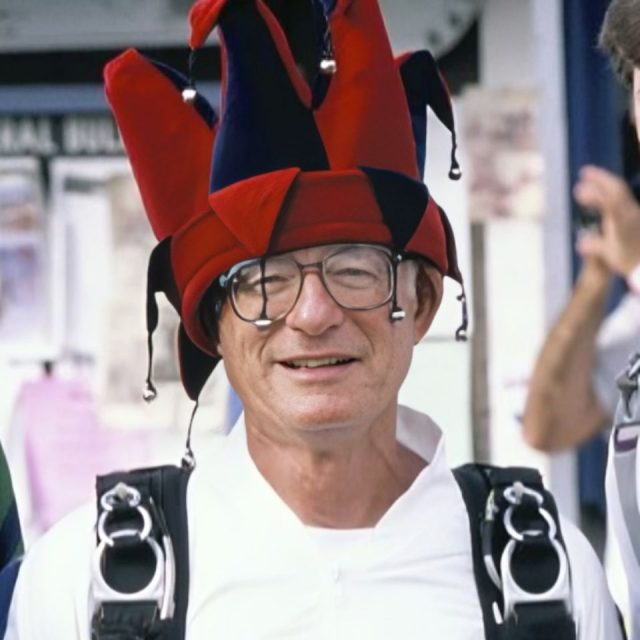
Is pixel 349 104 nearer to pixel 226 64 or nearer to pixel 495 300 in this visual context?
pixel 226 64

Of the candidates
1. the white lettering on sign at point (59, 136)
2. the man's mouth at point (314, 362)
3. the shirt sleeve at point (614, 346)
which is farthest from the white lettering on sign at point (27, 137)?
the man's mouth at point (314, 362)

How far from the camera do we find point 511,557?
207cm

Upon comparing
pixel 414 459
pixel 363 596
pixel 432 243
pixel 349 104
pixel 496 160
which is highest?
pixel 496 160

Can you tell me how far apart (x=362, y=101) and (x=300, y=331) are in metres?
0.27

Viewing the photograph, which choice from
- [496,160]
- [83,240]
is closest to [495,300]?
[496,160]

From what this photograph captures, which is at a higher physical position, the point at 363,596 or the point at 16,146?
the point at 16,146

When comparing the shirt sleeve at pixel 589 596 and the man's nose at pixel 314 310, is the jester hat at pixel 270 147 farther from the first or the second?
the shirt sleeve at pixel 589 596

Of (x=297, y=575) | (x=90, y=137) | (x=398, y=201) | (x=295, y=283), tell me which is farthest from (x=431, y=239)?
(x=90, y=137)

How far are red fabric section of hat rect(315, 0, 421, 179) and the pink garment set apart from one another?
156cm

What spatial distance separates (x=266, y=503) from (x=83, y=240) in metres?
1.52

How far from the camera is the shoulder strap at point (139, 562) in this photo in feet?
6.57

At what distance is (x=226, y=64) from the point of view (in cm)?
211

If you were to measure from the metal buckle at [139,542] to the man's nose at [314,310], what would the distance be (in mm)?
265

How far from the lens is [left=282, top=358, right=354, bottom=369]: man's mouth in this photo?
2.08 metres
